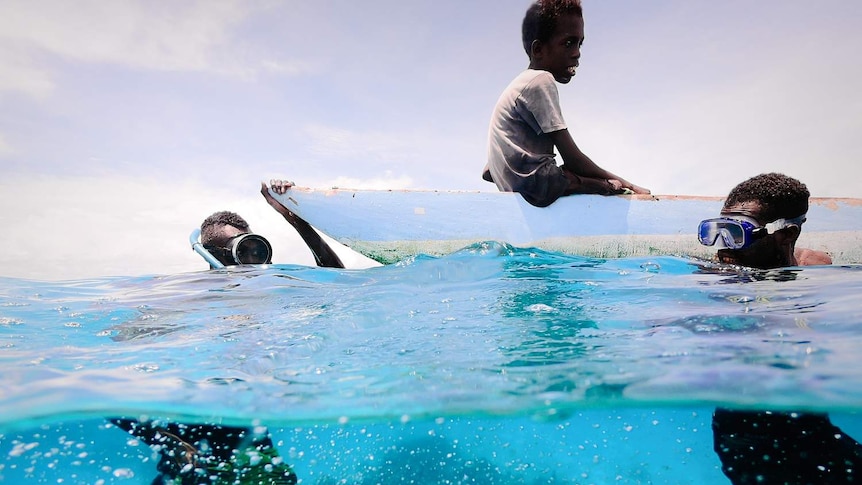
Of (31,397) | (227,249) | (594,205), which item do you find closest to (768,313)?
(594,205)

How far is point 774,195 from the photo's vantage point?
3.83m

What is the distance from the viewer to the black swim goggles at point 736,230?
12.2ft

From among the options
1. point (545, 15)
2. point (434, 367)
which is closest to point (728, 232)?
point (434, 367)

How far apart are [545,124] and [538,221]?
3.18 ft

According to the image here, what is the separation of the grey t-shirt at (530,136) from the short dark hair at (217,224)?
285cm

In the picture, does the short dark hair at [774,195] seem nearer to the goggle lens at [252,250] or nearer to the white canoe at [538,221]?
the white canoe at [538,221]

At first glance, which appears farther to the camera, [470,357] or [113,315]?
[113,315]

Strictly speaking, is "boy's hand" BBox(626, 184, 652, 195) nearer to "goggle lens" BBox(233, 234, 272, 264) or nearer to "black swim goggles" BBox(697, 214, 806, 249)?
"black swim goggles" BBox(697, 214, 806, 249)

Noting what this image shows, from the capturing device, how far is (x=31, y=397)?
276 cm

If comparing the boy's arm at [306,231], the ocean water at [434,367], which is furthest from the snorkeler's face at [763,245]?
the boy's arm at [306,231]

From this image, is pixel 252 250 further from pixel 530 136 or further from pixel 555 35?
pixel 555 35

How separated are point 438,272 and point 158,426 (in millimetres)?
2627

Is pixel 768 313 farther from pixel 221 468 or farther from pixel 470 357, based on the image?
pixel 221 468

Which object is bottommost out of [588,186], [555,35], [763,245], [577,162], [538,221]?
[763,245]
